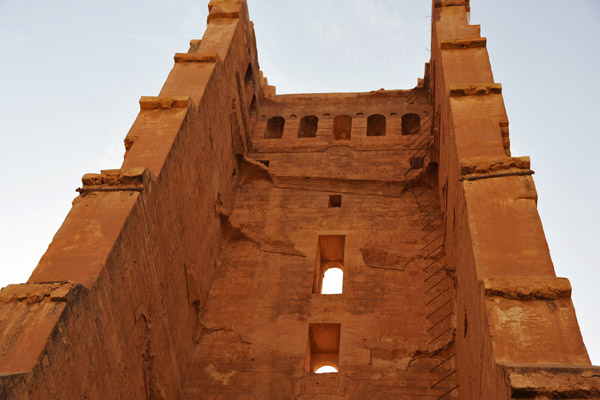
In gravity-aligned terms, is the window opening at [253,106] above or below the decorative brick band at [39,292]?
above

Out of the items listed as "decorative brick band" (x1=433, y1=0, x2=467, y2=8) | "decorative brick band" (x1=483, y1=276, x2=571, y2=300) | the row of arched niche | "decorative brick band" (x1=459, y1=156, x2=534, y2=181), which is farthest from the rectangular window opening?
"decorative brick band" (x1=483, y1=276, x2=571, y2=300)

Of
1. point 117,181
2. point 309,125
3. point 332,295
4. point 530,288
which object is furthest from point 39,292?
point 309,125

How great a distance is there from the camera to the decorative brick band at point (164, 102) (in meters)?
10.2

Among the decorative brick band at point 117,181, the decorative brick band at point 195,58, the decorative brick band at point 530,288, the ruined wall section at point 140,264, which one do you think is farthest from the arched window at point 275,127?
the decorative brick band at point 530,288

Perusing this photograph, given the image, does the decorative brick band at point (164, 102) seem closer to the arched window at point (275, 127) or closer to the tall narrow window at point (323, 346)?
the tall narrow window at point (323, 346)

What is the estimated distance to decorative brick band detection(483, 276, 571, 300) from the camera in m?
6.30

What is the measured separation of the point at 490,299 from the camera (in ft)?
20.8

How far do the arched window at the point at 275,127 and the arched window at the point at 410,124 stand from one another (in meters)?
2.97

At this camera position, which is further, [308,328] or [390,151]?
[390,151]

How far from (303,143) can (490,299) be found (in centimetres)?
910

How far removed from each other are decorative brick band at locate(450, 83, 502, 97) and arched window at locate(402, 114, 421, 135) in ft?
18.4

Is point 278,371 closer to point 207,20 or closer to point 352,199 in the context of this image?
point 352,199

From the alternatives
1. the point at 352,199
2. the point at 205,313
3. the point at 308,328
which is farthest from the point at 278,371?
the point at 352,199

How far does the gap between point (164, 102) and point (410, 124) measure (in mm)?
7285
